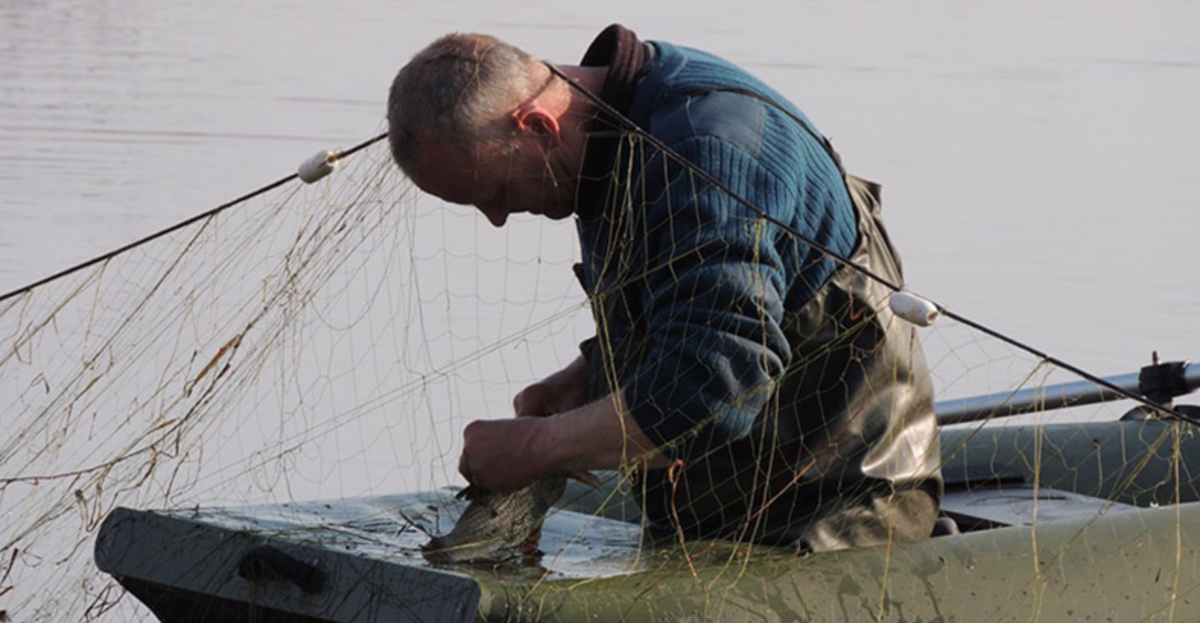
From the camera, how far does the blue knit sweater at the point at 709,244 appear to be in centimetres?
297

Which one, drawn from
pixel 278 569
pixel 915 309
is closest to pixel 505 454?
pixel 278 569

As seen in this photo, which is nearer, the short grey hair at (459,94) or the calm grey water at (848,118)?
the short grey hair at (459,94)

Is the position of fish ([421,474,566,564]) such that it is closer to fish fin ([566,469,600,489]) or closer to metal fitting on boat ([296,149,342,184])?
fish fin ([566,469,600,489])

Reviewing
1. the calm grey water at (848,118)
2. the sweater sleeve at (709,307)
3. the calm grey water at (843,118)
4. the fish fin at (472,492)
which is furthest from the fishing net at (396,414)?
the calm grey water at (848,118)

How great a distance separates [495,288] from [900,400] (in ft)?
11.4

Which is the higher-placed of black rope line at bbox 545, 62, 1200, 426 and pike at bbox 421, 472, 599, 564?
black rope line at bbox 545, 62, 1200, 426

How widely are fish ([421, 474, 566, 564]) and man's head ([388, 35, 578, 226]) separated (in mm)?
395

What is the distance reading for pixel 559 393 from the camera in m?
3.53

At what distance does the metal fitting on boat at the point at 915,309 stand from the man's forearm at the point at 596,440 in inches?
14.6

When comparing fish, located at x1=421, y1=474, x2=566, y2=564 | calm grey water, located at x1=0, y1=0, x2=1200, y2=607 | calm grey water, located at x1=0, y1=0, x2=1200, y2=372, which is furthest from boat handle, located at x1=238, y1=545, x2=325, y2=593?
calm grey water, located at x1=0, y1=0, x2=1200, y2=372

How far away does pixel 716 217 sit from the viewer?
298cm

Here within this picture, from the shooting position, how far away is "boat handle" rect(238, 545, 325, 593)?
10.0 ft

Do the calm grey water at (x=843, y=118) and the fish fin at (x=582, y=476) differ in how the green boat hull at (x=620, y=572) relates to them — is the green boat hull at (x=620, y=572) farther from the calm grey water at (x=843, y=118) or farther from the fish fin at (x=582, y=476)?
the calm grey water at (x=843, y=118)

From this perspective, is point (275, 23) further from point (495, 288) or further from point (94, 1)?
point (495, 288)
